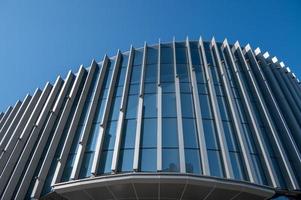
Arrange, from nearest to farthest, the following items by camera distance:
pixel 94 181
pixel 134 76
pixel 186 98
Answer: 1. pixel 94 181
2. pixel 186 98
3. pixel 134 76

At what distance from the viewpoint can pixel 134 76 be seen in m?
25.7

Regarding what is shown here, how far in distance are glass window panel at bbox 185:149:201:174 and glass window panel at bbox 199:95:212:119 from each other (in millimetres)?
3514

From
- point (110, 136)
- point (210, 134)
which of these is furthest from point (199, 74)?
point (110, 136)

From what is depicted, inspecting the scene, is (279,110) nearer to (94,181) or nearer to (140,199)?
(140,199)

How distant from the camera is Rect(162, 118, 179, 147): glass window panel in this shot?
19.1 metres

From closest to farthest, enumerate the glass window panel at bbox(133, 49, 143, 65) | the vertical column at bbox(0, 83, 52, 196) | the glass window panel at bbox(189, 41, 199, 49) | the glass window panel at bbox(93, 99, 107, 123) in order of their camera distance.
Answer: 1. the vertical column at bbox(0, 83, 52, 196)
2. the glass window panel at bbox(93, 99, 107, 123)
3. the glass window panel at bbox(133, 49, 143, 65)
4. the glass window panel at bbox(189, 41, 199, 49)

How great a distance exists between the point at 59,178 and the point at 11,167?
611 centimetres

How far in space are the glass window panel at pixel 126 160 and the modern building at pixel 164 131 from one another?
0.08 metres

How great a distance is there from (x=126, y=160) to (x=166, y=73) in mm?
9499

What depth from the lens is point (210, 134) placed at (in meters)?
19.9

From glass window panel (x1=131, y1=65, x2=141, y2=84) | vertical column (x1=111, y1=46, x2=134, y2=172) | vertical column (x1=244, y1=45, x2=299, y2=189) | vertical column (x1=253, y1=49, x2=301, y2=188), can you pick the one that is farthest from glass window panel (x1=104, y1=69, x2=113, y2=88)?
vertical column (x1=253, y1=49, x2=301, y2=188)

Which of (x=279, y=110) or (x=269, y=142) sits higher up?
(x=279, y=110)

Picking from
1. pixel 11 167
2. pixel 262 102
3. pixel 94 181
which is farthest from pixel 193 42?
pixel 11 167

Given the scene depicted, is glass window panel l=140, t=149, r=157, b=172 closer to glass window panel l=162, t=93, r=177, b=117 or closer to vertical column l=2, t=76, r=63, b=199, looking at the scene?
glass window panel l=162, t=93, r=177, b=117
